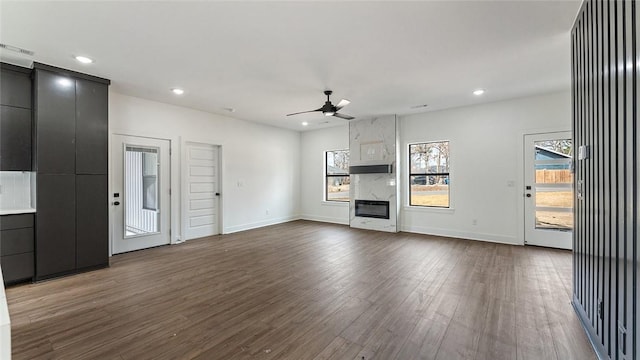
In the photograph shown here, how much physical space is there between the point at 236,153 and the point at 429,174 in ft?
15.3

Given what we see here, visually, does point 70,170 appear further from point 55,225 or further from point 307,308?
point 307,308

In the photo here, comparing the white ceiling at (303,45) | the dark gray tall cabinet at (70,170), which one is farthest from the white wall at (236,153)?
the dark gray tall cabinet at (70,170)

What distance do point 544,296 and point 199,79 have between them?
5265 mm

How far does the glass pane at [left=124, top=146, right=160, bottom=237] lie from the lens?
5.08 m

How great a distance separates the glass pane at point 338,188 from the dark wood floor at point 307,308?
3503 mm

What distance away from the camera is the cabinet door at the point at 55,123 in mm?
3723

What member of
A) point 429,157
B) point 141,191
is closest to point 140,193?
point 141,191

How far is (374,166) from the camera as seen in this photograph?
7.05m

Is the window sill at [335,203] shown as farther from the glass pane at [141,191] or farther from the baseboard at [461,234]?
the glass pane at [141,191]

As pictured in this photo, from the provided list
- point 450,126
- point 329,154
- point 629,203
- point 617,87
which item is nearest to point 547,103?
point 450,126

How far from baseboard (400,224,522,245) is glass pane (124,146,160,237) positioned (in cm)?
545

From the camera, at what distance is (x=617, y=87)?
1815 millimetres

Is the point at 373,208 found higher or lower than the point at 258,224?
higher

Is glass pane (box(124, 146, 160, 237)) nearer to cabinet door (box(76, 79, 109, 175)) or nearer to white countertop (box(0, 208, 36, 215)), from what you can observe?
cabinet door (box(76, 79, 109, 175))
